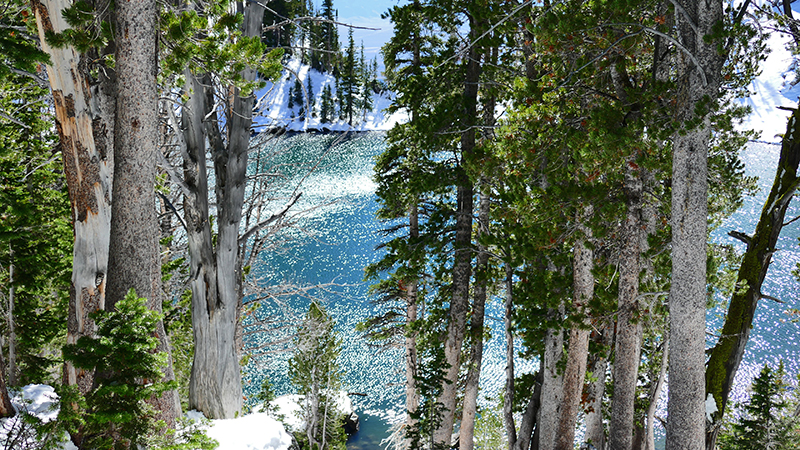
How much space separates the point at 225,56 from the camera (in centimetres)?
550

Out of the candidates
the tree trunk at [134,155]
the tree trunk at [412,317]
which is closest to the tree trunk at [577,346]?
the tree trunk at [412,317]

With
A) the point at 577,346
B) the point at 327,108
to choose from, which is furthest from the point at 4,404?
the point at 327,108

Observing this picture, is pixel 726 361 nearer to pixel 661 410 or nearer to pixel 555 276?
pixel 555 276

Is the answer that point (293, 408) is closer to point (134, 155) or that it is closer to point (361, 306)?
point (361, 306)

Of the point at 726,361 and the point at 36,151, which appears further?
the point at 36,151

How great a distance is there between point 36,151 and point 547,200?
10392 mm

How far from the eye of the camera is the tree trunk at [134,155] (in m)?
4.90

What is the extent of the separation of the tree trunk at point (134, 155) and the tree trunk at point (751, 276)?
30.5 feet

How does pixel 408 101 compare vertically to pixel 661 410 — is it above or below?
above

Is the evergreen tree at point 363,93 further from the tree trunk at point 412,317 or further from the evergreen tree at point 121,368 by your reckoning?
the evergreen tree at point 121,368

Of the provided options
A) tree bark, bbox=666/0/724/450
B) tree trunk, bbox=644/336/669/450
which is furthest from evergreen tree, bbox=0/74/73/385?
tree trunk, bbox=644/336/669/450

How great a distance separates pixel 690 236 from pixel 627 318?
2.54 meters

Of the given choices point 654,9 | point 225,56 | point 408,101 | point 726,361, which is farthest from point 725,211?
point 225,56

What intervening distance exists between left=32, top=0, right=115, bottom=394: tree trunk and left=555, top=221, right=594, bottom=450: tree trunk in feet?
24.2
